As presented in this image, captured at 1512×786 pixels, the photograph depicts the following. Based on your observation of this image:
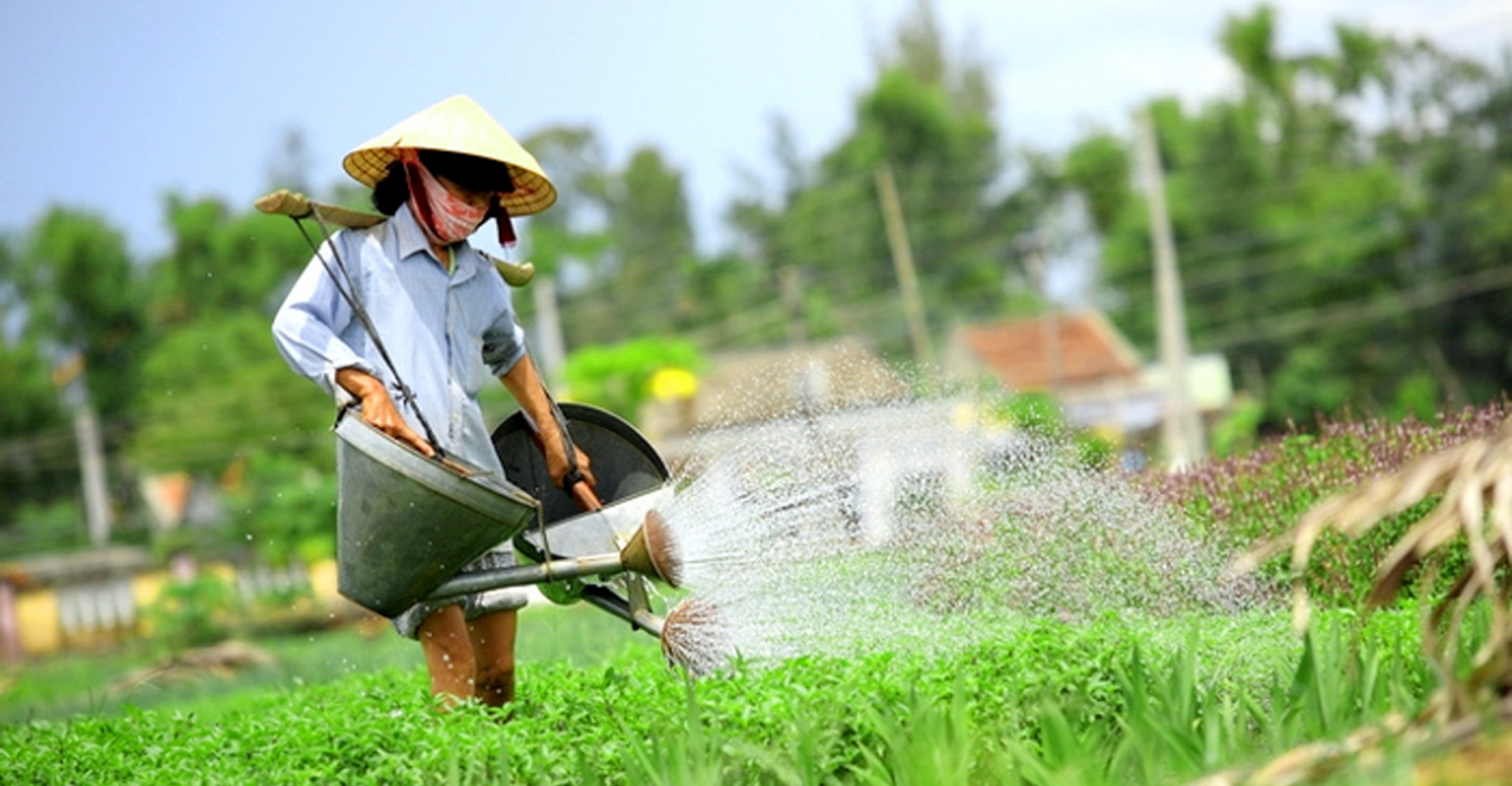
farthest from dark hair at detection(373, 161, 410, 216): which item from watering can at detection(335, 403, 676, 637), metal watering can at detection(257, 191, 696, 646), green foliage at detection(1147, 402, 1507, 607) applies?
green foliage at detection(1147, 402, 1507, 607)

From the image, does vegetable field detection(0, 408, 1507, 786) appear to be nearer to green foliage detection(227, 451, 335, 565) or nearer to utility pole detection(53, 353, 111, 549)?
green foliage detection(227, 451, 335, 565)

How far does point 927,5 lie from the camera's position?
79.1 meters

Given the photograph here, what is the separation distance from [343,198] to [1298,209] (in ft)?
91.1

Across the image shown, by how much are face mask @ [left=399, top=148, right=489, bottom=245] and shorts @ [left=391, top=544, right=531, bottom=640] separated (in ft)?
2.99

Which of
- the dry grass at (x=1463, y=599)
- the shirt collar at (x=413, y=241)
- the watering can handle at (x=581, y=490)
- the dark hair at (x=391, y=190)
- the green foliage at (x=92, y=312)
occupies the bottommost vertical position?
the dry grass at (x=1463, y=599)

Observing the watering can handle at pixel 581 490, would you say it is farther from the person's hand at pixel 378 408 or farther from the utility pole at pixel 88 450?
the utility pole at pixel 88 450

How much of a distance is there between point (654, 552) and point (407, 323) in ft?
3.15

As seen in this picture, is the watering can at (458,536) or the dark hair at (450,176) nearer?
the watering can at (458,536)

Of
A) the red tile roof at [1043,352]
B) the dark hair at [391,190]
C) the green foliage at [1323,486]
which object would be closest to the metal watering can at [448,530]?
the dark hair at [391,190]

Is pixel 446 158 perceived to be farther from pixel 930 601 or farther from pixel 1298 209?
pixel 1298 209

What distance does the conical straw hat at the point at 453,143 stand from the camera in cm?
554

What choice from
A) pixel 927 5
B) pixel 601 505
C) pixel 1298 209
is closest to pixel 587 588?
pixel 601 505

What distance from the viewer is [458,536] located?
520cm

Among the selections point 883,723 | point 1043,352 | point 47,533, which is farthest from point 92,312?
point 883,723
